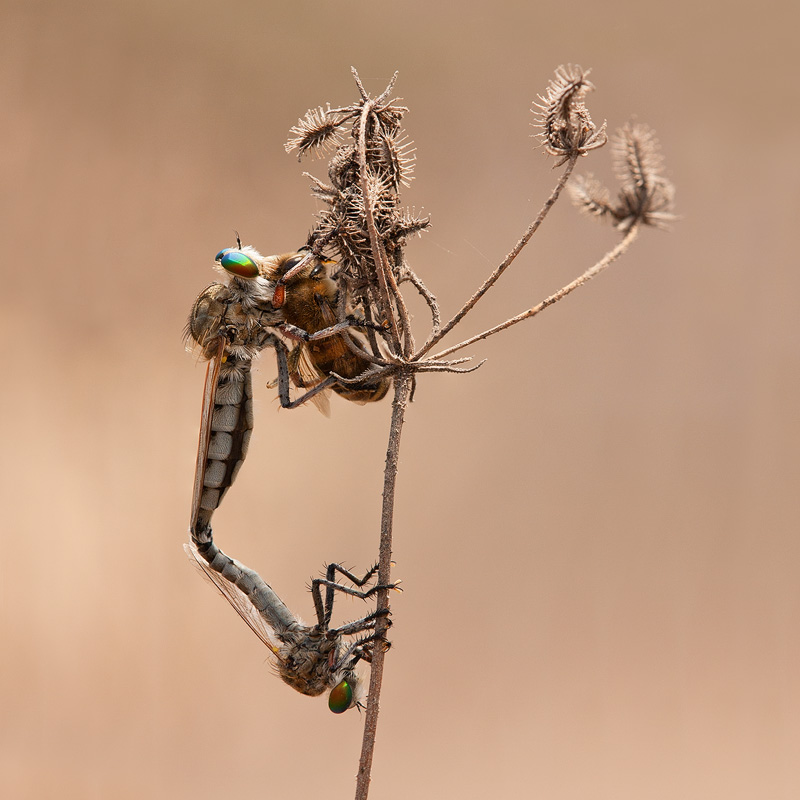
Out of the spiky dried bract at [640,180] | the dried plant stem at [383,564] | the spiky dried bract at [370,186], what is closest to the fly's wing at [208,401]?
the spiky dried bract at [370,186]

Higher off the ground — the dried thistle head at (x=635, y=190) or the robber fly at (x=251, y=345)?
the dried thistle head at (x=635, y=190)

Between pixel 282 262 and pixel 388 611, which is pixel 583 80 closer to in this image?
pixel 282 262

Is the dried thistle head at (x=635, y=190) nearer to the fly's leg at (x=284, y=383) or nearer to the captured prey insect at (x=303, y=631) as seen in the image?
the fly's leg at (x=284, y=383)

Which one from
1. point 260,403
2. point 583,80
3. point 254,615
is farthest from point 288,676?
point 583,80

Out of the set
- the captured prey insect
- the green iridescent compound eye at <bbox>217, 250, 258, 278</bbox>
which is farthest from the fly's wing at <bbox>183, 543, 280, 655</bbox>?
the green iridescent compound eye at <bbox>217, 250, 258, 278</bbox>

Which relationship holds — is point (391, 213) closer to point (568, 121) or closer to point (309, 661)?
point (568, 121)

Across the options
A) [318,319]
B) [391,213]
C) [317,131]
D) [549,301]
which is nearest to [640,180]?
[549,301]
